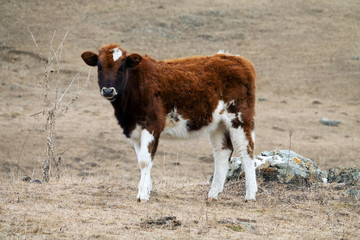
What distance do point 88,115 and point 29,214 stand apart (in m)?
17.5

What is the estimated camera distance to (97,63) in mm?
8758

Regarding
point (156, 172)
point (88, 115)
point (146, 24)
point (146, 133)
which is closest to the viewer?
point (146, 133)

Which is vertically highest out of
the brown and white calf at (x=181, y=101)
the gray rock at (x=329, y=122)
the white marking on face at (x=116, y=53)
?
the white marking on face at (x=116, y=53)

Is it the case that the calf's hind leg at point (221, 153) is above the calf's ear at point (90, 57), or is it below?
below

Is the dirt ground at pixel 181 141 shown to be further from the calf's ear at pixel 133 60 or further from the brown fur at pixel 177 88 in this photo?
the calf's ear at pixel 133 60

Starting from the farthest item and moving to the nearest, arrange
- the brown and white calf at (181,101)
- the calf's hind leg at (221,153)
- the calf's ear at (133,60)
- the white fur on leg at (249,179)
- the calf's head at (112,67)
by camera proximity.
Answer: the calf's hind leg at (221,153)
the white fur on leg at (249,179)
the calf's ear at (133,60)
the brown and white calf at (181,101)
the calf's head at (112,67)

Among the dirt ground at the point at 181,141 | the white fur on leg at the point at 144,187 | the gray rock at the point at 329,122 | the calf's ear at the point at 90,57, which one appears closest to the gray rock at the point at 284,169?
the dirt ground at the point at 181,141

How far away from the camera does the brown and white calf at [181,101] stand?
8.51 m

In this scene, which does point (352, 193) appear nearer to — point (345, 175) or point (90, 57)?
point (345, 175)

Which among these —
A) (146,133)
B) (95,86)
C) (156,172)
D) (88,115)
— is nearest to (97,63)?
(146,133)

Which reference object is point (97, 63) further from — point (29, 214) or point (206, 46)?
point (206, 46)

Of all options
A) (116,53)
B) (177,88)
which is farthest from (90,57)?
(177,88)

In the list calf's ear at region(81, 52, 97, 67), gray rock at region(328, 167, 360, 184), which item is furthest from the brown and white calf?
gray rock at region(328, 167, 360, 184)

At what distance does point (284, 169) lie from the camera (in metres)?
10.4
